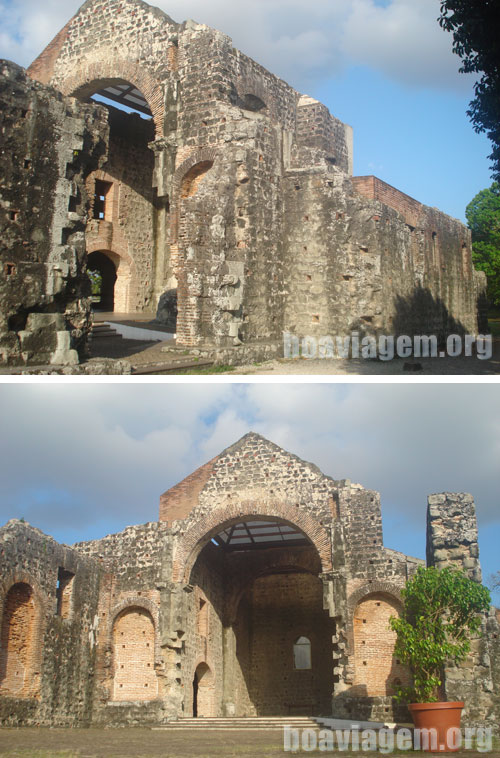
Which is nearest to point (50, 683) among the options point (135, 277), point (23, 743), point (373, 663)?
point (23, 743)

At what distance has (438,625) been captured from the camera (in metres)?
12.5

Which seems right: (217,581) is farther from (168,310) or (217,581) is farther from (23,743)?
(23,743)

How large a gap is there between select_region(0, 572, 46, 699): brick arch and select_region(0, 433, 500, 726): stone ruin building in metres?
0.03

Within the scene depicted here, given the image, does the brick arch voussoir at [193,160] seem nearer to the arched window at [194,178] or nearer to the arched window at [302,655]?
the arched window at [194,178]

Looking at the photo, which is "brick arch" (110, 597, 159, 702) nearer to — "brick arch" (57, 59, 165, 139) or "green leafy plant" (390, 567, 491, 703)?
"green leafy plant" (390, 567, 491, 703)

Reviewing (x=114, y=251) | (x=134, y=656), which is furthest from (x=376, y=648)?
(x=114, y=251)

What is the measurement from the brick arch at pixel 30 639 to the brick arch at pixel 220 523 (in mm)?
4260

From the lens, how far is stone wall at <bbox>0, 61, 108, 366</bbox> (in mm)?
13039

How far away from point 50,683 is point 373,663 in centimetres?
683

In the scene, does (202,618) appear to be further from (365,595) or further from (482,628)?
(482,628)

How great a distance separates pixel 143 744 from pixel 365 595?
6460mm

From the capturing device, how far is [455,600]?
40.7 ft

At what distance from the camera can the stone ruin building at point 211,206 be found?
13414 millimetres

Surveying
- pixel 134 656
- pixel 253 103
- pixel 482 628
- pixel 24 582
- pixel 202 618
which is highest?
pixel 253 103
